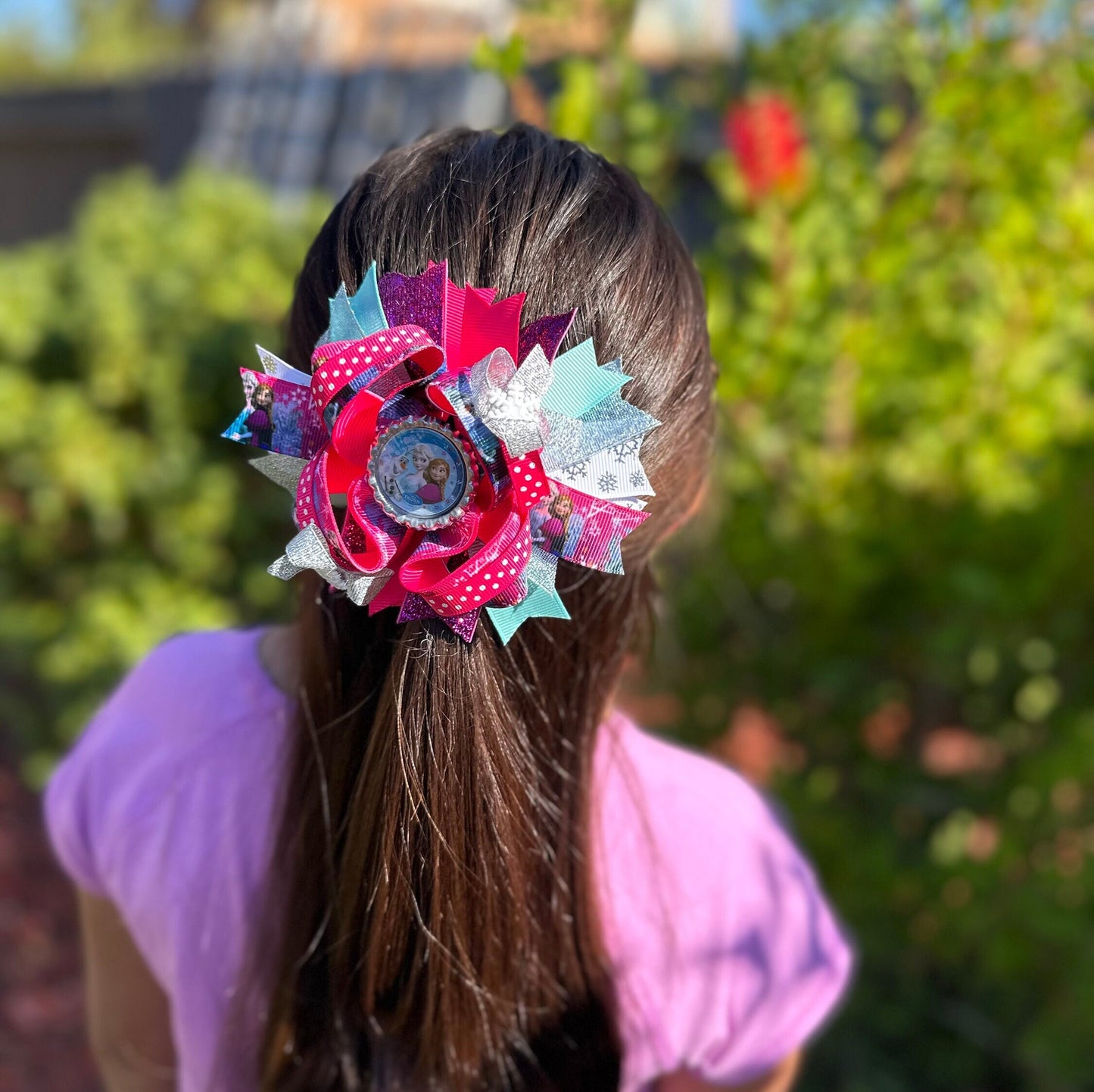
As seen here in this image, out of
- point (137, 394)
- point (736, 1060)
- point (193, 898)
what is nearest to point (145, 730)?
point (193, 898)

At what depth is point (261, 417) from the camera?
2.55 feet

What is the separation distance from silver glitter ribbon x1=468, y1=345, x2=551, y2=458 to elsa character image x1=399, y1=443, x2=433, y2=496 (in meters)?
0.06

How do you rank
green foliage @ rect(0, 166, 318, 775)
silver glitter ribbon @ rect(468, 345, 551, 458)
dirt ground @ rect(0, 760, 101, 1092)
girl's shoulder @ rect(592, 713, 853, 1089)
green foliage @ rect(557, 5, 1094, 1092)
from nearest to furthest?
1. silver glitter ribbon @ rect(468, 345, 551, 458)
2. girl's shoulder @ rect(592, 713, 853, 1089)
3. green foliage @ rect(557, 5, 1094, 1092)
4. dirt ground @ rect(0, 760, 101, 1092)
5. green foliage @ rect(0, 166, 318, 775)

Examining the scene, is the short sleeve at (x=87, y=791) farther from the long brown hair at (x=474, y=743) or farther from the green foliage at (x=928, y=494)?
the green foliage at (x=928, y=494)

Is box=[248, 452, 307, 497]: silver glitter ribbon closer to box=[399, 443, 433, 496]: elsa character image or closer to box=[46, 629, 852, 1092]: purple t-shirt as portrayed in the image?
box=[399, 443, 433, 496]: elsa character image

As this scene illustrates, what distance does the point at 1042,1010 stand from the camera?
195cm

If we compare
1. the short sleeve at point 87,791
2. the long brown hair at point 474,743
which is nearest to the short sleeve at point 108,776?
the short sleeve at point 87,791

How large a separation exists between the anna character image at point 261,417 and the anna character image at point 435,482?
4.9 inches

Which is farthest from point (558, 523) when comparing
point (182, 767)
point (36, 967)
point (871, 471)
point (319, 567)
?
point (36, 967)

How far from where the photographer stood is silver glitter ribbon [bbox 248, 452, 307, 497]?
0.79 metres

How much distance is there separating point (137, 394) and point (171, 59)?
828 inches

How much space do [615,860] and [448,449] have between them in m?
0.48

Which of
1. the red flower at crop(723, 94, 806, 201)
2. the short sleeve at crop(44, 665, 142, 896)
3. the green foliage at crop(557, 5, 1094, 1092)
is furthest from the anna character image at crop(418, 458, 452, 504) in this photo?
the red flower at crop(723, 94, 806, 201)

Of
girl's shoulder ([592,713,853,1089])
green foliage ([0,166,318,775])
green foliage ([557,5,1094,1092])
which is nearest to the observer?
girl's shoulder ([592,713,853,1089])
